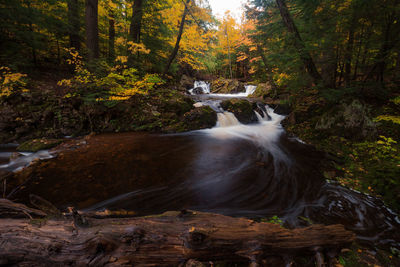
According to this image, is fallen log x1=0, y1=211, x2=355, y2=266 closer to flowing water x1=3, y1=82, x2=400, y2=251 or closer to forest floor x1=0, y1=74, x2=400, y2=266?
forest floor x1=0, y1=74, x2=400, y2=266

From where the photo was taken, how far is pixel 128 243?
1.39 meters

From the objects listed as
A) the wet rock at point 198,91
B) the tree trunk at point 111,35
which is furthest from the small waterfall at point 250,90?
the tree trunk at point 111,35

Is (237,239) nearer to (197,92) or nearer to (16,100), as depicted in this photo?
(16,100)

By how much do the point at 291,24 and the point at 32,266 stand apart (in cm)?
969

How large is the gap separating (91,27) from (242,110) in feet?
30.1

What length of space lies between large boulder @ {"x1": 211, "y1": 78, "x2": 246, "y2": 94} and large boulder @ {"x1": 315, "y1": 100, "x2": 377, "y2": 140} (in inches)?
532

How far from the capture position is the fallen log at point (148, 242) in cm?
132

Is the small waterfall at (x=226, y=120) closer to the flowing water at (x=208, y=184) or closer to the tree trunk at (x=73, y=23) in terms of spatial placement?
the flowing water at (x=208, y=184)

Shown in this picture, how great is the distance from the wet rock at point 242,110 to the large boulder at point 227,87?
8792mm

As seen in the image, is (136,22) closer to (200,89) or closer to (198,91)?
(198,91)

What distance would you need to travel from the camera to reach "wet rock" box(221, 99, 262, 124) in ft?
33.0

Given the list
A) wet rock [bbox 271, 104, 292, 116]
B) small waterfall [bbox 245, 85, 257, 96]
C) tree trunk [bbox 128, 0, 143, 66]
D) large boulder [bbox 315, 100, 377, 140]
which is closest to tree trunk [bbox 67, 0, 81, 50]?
tree trunk [bbox 128, 0, 143, 66]

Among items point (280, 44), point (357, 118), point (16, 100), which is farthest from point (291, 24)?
point (16, 100)

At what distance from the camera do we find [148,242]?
4.60 feet
